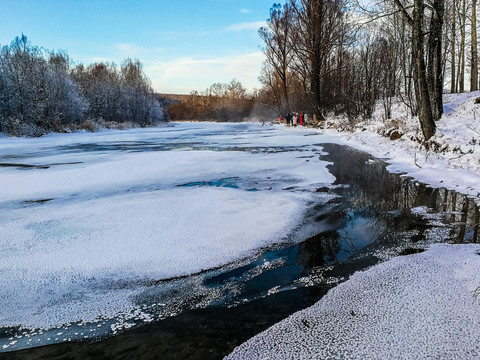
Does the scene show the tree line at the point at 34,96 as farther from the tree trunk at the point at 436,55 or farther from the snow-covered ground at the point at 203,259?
the tree trunk at the point at 436,55

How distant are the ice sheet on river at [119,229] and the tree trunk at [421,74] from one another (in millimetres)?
3114

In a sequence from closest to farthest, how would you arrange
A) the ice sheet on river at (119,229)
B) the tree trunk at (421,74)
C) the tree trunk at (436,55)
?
the ice sheet on river at (119,229) → the tree trunk at (421,74) → the tree trunk at (436,55)

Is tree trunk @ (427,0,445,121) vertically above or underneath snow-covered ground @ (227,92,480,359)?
above

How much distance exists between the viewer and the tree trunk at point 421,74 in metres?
7.46

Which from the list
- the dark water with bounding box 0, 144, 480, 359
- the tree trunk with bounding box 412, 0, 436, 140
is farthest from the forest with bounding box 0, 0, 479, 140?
the dark water with bounding box 0, 144, 480, 359

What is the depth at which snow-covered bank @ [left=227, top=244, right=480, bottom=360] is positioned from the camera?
1.48m

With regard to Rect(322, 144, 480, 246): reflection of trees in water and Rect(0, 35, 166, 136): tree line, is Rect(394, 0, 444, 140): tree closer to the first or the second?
Rect(322, 144, 480, 246): reflection of trees in water

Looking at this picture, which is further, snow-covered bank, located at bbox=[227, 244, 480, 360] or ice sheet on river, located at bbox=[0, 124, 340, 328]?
ice sheet on river, located at bbox=[0, 124, 340, 328]

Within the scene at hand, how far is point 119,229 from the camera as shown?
335 cm

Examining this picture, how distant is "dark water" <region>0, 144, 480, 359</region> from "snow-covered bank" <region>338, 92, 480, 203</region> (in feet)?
2.14

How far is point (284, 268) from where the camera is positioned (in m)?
2.49

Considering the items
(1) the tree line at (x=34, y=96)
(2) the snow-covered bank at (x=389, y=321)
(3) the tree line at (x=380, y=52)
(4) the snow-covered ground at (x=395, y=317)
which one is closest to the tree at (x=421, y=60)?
(3) the tree line at (x=380, y=52)

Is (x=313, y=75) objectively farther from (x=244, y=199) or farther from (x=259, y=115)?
(x=259, y=115)

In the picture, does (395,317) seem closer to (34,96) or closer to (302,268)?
(302,268)
